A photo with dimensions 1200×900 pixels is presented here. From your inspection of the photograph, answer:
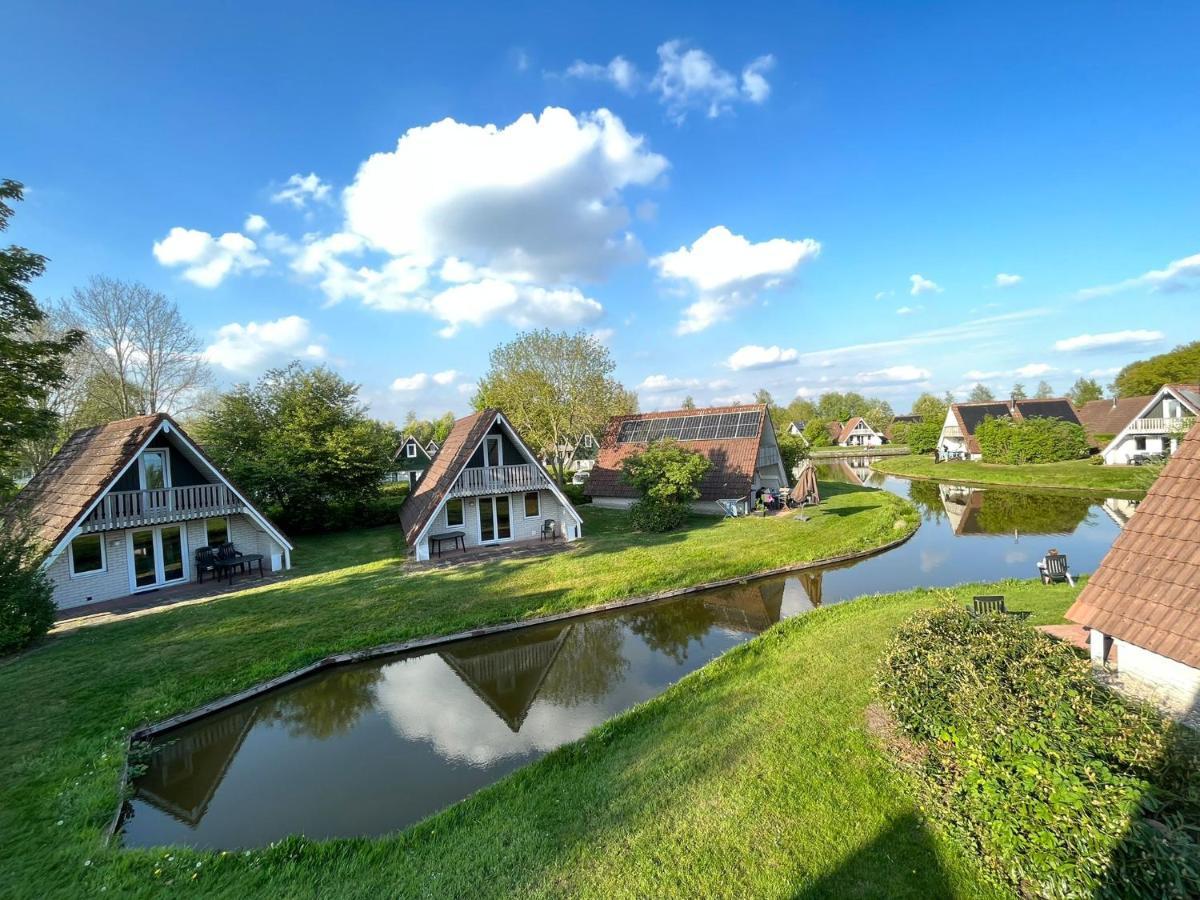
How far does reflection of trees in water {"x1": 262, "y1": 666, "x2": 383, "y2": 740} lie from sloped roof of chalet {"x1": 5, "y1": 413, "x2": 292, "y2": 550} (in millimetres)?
8375

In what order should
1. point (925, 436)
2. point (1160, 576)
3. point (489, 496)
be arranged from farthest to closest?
point (925, 436) → point (489, 496) → point (1160, 576)

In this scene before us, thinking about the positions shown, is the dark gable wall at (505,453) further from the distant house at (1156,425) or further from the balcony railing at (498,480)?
the distant house at (1156,425)

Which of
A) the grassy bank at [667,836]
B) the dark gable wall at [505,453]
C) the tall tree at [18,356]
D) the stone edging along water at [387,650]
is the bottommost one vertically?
the stone edging along water at [387,650]

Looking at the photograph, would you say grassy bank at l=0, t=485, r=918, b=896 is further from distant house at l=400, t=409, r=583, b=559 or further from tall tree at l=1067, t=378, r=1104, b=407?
tall tree at l=1067, t=378, r=1104, b=407

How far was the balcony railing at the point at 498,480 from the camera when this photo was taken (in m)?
18.5

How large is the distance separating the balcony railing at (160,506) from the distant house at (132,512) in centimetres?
2

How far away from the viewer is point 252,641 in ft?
35.9

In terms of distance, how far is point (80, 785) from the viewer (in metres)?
6.48

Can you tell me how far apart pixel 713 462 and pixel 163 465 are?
2177 centimetres

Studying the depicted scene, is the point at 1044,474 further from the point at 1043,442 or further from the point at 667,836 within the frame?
the point at 667,836

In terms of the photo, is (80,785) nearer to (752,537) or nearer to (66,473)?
(66,473)

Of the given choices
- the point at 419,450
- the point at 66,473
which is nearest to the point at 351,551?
the point at 66,473

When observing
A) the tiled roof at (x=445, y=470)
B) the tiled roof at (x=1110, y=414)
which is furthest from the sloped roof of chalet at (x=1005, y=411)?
the tiled roof at (x=445, y=470)

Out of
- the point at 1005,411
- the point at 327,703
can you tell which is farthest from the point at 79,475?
the point at 1005,411
